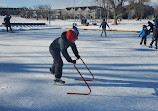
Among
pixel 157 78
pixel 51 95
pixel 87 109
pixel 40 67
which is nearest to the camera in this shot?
pixel 87 109

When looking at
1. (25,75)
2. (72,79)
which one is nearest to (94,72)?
(72,79)

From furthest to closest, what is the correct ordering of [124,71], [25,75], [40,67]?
1. [40,67]
2. [124,71]
3. [25,75]

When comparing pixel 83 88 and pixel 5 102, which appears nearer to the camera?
pixel 5 102

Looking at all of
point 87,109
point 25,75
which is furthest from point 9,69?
point 87,109

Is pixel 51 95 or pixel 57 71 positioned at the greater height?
pixel 57 71

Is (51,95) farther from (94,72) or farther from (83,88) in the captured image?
(94,72)

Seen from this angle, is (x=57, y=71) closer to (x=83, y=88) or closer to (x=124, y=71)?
(x=83, y=88)

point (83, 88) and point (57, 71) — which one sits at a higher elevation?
point (57, 71)

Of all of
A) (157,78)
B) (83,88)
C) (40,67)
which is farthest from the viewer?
(40,67)

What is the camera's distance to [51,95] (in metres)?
3.12

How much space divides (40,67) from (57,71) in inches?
62.3

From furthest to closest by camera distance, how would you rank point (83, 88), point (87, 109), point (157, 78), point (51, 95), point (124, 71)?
point (124, 71), point (157, 78), point (83, 88), point (51, 95), point (87, 109)

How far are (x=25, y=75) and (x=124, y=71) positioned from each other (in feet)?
10.1

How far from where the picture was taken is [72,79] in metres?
4.01
